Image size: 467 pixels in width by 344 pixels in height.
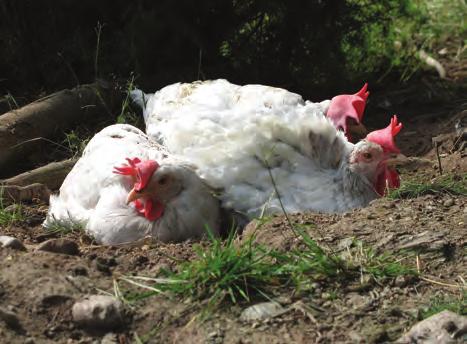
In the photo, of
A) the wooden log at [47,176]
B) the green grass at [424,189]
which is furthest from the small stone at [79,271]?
the wooden log at [47,176]

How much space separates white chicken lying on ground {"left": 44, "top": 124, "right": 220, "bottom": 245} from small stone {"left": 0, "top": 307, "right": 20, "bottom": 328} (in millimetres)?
1174

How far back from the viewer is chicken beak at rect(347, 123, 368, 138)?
4.88 metres

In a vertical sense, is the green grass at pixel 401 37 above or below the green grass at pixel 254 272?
below

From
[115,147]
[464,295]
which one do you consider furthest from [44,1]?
[464,295]

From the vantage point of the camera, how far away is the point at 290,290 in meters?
3.06

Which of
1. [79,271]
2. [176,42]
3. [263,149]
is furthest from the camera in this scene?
[176,42]

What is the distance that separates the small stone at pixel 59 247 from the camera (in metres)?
3.50

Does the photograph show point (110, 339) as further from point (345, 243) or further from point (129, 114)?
point (129, 114)

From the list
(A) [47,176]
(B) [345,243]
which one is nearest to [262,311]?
(B) [345,243]

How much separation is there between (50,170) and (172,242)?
1388mm

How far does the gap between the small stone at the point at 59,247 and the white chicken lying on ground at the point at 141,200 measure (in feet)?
1.52

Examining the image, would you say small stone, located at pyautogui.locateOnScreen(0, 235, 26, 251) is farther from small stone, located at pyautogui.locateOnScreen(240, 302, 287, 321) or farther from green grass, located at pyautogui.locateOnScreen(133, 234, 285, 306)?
small stone, located at pyautogui.locateOnScreen(240, 302, 287, 321)

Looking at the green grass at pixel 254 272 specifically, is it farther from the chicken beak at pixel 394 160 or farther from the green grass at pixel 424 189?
the chicken beak at pixel 394 160

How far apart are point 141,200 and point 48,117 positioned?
160 cm
